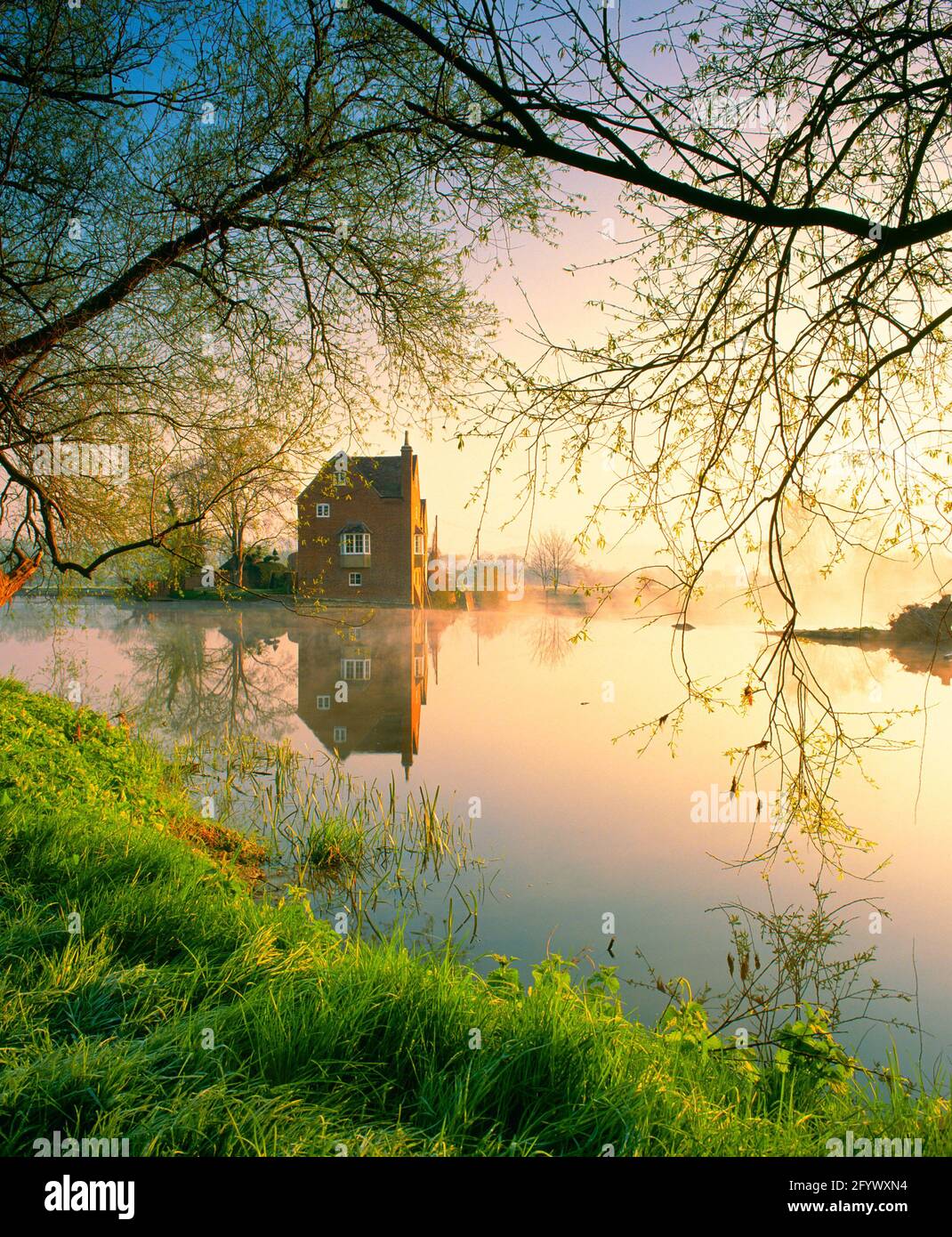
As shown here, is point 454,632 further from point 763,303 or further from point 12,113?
point 763,303

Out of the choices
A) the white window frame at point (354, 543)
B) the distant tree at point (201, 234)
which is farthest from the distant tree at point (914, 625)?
the white window frame at point (354, 543)

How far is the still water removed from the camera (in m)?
6.14

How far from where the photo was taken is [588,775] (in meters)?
11.7

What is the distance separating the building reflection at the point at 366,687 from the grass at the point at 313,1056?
10.4ft

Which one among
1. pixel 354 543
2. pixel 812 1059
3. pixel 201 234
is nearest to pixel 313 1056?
pixel 812 1059

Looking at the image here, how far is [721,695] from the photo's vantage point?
370 centimetres

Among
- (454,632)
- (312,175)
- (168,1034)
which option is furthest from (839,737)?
(454,632)

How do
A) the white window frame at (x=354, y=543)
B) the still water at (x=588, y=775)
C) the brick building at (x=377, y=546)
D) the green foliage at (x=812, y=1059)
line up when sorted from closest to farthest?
1. the green foliage at (x=812, y=1059)
2. the still water at (x=588, y=775)
3. the brick building at (x=377, y=546)
4. the white window frame at (x=354, y=543)

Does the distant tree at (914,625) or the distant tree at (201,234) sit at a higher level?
the distant tree at (201,234)

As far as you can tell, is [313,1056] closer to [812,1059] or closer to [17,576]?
[812,1059]

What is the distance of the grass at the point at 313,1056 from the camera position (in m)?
2.56

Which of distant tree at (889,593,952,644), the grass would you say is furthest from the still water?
the grass

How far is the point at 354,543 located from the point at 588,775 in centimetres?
3610

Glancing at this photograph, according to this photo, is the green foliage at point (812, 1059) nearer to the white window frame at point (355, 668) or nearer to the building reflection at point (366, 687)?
the building reflection at point (366, 687)
